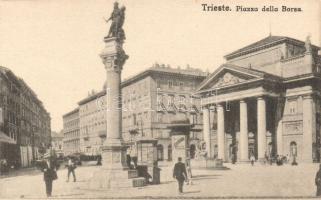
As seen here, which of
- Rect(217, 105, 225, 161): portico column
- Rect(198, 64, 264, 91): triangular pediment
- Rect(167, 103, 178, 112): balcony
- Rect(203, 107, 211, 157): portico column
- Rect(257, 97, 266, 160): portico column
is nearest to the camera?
Rect(257, 97, 266, 160): portico column

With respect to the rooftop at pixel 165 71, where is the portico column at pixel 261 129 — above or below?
below

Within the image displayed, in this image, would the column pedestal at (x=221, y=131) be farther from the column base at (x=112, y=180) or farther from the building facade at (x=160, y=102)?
the column base at (x=112, y=180)

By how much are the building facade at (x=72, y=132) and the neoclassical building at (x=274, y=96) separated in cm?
6048

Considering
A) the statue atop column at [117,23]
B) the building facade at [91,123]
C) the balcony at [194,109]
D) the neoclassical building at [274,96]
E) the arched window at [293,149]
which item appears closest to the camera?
the statue atop column at [117,23]

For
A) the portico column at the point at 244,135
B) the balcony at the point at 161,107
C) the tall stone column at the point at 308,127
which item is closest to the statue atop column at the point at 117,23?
the tall stone column at the point at 308,127

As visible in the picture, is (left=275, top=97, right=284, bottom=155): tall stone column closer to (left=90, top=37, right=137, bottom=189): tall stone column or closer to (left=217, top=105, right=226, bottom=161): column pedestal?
(left=217, top=105, right=226, bottom=161): column pedestal

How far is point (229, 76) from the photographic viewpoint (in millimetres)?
43438

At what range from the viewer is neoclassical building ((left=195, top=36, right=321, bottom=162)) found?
3847 centimetres

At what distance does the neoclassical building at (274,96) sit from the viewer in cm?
3847

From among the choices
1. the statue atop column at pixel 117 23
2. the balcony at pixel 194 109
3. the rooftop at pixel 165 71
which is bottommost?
the balcony at pixel 194 109

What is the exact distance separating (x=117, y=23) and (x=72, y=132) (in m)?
95.4

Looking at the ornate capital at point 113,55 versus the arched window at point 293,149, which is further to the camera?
the arched window at point 293,149

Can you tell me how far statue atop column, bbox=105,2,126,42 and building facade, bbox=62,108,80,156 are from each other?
276 feet

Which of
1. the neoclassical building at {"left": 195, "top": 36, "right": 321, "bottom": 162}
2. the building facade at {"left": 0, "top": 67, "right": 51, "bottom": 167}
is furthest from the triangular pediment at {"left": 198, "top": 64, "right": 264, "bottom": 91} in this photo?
the building facade at {"left": 0, "top": 67, "right": 51, "bottom": 167}
